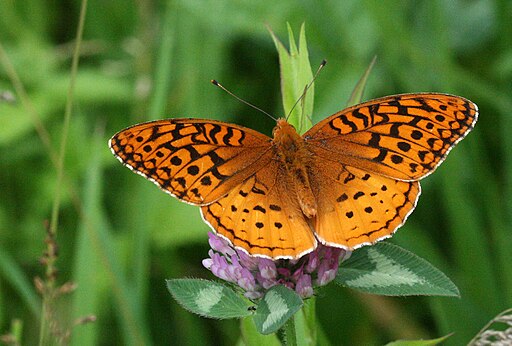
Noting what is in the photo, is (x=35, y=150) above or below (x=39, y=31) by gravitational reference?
below

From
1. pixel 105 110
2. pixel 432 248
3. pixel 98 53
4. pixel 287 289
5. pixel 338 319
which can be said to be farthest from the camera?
pixel 98 53

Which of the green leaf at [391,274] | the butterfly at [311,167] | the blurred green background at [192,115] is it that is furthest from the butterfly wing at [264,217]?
the blurred green background at [192,115]

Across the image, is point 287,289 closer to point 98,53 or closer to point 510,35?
point 510,35

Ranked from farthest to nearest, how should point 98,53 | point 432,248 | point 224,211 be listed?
1. point 98,53
2. point 432,248
3. point 224,211

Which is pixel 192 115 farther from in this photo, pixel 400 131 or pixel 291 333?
pixel 291 333

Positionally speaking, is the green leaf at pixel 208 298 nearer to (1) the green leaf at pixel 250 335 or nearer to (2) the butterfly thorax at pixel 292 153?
(1) the green leaf at pixel 250 335

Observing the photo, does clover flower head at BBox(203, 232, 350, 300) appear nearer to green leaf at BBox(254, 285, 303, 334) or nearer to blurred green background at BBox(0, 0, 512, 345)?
green leaf at BBox(254, 285, 303, 334)

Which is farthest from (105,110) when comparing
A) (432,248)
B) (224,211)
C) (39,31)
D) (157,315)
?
(224,211)
